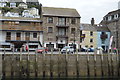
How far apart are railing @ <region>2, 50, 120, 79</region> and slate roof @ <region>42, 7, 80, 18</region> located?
66.2 ft

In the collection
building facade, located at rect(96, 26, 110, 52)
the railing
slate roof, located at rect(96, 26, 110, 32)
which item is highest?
slate roof, located at rect(96, 26, 110, 32)

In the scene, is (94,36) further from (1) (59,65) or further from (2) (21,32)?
(1) (59,65)

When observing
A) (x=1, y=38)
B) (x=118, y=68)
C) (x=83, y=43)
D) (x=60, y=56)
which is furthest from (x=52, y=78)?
(x=83, y=43)

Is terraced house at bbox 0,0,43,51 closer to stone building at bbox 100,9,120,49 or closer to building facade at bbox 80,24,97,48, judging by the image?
building facade at bbox 80,24,97,48

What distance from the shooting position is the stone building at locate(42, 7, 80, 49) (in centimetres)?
4594

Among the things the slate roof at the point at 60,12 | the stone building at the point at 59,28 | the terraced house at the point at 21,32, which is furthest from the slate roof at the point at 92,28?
the terraced house at the point at 21,32

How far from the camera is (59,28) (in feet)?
154

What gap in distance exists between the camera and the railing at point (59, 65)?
87.3ft

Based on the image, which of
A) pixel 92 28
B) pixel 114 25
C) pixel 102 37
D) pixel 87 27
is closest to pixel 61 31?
pixel 87 27

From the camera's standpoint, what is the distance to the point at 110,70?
2878cm

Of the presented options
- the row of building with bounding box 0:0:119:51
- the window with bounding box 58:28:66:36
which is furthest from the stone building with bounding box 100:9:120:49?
the window with bounding box 58:28:66:36

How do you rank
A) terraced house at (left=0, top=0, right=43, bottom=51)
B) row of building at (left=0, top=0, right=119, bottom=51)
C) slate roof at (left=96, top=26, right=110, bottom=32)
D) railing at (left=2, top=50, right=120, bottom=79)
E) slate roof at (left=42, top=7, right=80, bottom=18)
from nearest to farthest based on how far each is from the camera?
railing at (left=2, top=50, right=120, bottom=79), terraced house at (left=0, top=0, right=43, bottom=51), row of building at (left=0, top=0, right=119, bottom=51), slate roof at (left=42, top=7, right=80, bottom=18), slate roof at (left=96, top=26, right=110, bottom=32)

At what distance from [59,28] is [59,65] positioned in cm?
2039

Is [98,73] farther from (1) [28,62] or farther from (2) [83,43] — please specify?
(2) [83,43]
